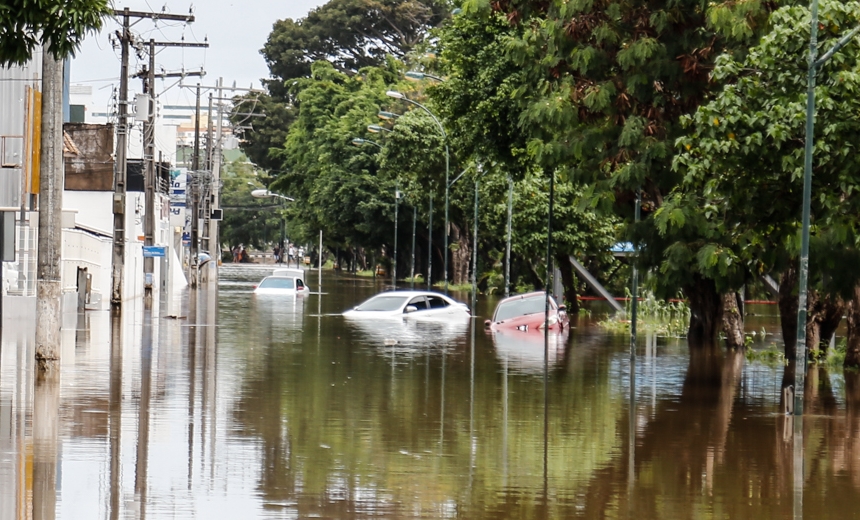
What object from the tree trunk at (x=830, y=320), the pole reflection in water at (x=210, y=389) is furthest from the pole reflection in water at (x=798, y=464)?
the tree trunk at (x=830, y=320)

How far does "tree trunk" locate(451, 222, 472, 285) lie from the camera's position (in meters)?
70.7

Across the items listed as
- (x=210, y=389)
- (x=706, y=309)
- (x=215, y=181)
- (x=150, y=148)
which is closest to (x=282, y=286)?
(x=150, y=148)

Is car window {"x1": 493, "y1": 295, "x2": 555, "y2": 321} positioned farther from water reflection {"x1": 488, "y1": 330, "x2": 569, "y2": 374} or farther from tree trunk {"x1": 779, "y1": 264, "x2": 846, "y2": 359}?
tree trunk {"x1": 779, "y1": 264, "x2": 846, "y2": 359}

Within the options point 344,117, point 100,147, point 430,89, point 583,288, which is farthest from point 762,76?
point 344,117

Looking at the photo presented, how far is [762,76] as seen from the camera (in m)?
19.1

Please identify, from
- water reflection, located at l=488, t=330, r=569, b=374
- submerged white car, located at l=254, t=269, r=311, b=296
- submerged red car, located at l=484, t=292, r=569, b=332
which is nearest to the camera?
water reflection, located at l=488, t=330, r=569, b=374

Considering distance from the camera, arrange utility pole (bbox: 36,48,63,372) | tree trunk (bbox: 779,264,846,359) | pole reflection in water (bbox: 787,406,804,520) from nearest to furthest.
Answer: pole reflection in water (bbox: 787,406,804,520) → utility pole (bbox: 36,48,63,372) → tree trunk (bbox: 779,264,846,359)

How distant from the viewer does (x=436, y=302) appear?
141 ft

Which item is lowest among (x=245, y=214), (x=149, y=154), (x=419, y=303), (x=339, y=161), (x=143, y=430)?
(x=143, y=430)

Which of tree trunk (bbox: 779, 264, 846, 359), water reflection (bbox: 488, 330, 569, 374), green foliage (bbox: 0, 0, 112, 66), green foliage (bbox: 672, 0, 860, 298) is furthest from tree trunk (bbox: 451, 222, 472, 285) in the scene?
green foliage (bbox: 0, 0, 112, 66)

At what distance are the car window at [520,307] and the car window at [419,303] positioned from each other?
4130mm

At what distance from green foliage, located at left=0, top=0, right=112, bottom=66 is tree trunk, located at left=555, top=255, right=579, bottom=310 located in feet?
122

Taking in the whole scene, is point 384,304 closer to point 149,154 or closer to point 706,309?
point 149,154

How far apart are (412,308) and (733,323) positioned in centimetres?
1214
